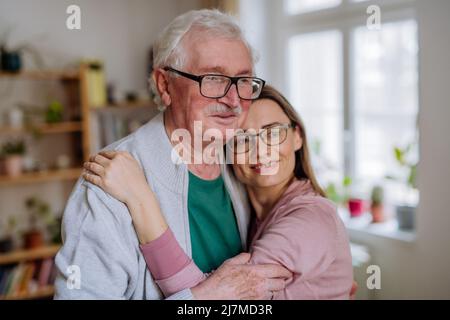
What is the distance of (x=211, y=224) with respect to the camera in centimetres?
109

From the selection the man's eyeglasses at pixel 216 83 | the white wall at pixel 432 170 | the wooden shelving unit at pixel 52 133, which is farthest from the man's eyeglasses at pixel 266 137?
the wooden shelving unit at pixel 52 133

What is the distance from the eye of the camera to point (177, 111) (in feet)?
3.37

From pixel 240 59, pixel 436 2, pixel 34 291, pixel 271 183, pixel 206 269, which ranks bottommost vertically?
pixel 34 291

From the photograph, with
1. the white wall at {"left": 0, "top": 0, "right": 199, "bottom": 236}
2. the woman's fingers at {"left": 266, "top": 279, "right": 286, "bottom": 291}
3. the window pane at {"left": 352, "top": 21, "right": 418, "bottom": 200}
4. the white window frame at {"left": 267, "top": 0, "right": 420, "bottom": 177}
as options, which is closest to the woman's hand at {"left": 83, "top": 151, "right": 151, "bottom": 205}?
the woman's fingers at {"left": 266, "top": 279, "right": 286, "bottom": 291}

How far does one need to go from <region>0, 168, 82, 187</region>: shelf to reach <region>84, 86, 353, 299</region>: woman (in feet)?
6.60

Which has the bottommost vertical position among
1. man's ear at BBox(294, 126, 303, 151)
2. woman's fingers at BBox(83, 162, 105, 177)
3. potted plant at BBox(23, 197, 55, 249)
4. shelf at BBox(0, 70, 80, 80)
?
potted plant at BBox(23, 197, 55, 249)

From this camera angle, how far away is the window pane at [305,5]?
1496 mm

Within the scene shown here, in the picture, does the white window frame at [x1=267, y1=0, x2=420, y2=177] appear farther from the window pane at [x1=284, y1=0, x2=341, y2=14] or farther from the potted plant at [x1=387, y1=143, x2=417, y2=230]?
the potted plant at [x1=387, y1=143, x2=417, y2=230]

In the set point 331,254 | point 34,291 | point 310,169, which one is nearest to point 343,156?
point 310,169

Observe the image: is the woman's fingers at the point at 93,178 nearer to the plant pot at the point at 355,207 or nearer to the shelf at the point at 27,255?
the plant pot at the point at 355,207

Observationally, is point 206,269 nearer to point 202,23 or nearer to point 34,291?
point 202,23

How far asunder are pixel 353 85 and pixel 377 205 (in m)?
0.48

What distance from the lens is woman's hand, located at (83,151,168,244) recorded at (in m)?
0.92
